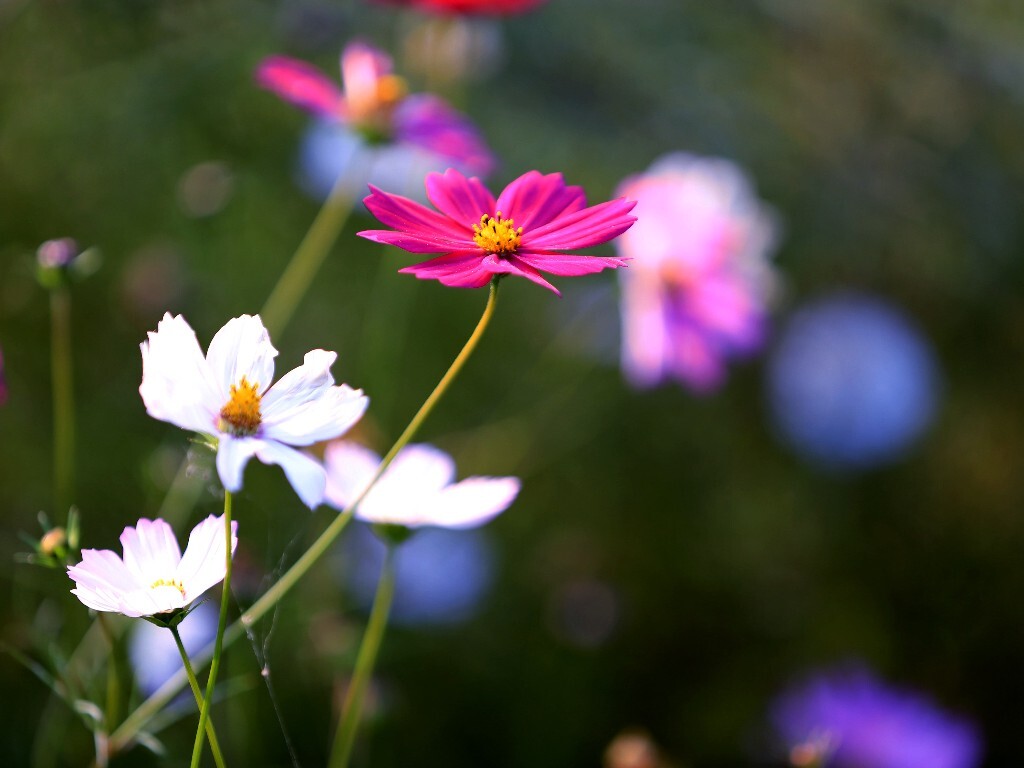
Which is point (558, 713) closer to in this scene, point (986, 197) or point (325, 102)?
point (325, 102)

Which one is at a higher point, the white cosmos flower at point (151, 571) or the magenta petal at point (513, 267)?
the magenta petal at point (513, 267)

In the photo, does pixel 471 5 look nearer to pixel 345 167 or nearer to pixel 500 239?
pixel 500 239

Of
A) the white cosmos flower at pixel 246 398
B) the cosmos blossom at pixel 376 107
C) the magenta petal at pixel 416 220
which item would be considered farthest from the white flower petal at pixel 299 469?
the cosmos blossom at pixel 376 107

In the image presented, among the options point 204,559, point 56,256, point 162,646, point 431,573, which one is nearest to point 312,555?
point 204,559

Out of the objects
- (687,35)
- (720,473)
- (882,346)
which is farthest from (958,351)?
(687,35)

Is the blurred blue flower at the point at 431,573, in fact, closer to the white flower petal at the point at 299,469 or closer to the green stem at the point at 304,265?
the green stem at the point at 304,265

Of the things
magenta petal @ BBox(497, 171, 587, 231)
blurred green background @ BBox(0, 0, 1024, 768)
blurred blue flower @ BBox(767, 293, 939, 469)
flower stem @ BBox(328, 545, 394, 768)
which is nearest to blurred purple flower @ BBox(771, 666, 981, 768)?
blurred green background @ BBox(0, 0, 1024, 768)

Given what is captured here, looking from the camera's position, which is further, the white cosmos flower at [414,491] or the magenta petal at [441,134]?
the magenta petal at [441,134]

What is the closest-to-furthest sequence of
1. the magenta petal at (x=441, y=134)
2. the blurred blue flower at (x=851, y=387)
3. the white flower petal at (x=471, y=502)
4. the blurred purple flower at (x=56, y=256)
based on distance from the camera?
the white flower petal at (x=471, y=502) → the blurred purple flower at (x=56, y=256) → the magenta petal at (x=441, y=134) → the blurred blue flower at (x=851, y=387)

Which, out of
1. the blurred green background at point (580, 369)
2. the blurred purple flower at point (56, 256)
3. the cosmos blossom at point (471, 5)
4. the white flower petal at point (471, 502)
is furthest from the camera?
the blurred green background at point (580, 369)
